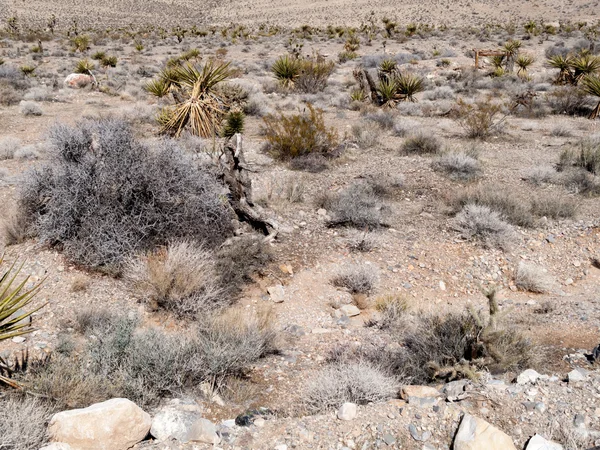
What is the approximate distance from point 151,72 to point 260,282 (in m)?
19.7

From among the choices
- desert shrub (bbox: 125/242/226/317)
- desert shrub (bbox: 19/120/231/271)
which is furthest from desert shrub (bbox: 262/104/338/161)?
desert shrub (bbox: 125/242/226/317)

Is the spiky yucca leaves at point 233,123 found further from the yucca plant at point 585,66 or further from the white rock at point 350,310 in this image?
the yucca plant at point 585,66

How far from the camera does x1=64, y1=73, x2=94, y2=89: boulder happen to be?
18.8m

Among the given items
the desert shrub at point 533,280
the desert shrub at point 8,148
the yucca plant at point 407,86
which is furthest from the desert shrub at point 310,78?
the desert shrub at point 533,280

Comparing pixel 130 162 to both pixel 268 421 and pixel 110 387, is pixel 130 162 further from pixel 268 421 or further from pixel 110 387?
pixel 268 421

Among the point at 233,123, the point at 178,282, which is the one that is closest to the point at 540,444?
the point at 178,282

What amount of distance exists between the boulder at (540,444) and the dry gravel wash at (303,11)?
188ft

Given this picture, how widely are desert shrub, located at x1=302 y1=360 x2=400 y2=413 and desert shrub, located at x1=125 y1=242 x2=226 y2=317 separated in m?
1.81

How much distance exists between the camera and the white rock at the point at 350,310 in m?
5.62

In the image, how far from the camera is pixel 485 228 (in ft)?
23.6

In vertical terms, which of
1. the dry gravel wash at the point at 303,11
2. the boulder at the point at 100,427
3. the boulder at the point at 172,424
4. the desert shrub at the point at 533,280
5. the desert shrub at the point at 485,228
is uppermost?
the dry gravel wash at the point at 303,11

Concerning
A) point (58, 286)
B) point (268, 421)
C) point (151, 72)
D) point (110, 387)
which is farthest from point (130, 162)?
point (151, 72)

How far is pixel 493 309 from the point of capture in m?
4.26

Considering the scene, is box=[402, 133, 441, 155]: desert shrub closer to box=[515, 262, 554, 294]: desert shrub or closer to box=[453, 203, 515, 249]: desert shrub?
box=[453, 203, 515, 249]: desert shrub
